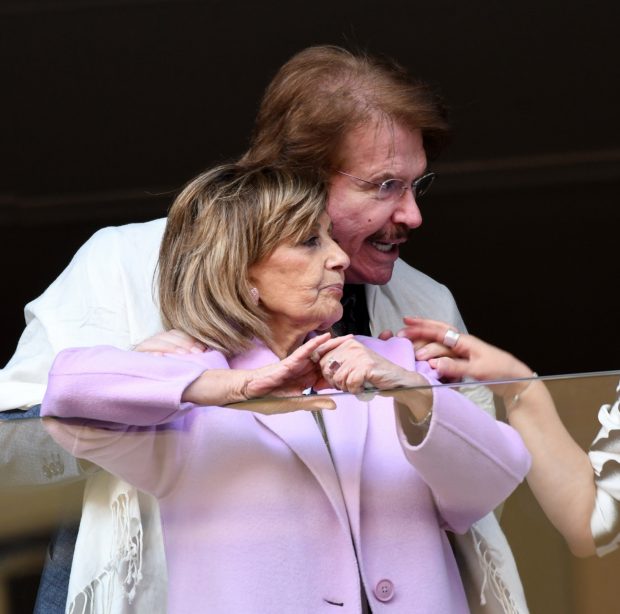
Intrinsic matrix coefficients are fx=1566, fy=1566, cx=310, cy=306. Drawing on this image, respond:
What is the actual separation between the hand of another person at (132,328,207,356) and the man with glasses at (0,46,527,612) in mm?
266

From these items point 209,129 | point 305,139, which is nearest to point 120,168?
point 209,129

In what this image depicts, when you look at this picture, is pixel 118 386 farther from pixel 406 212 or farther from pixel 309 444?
pixel 406 212

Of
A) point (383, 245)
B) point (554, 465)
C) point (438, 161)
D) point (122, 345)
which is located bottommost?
point (554, 465)

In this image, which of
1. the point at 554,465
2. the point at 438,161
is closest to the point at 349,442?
the point at 554,465

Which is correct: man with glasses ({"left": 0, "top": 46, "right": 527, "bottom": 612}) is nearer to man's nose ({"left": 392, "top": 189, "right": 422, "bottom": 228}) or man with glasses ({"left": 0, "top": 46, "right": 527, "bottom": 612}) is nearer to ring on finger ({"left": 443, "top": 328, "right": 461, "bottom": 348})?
man's nose ({"left": 392, "top": 189, "right": 422, "bottom": 228})

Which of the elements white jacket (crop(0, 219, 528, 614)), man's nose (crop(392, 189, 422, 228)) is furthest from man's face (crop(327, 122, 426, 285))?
white jacket (crop(0, 219, 528, 614))

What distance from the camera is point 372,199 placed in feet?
8.53

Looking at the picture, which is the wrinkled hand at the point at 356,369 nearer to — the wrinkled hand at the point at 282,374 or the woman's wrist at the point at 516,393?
the wrinkled hand at the point at 282,374

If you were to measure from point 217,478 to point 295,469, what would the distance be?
0.33ft

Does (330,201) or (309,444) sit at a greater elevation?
(330,201)

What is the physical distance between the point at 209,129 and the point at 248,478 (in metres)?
2.85

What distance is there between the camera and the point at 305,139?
2.61 metres

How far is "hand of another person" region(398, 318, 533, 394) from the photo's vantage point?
2.24 m

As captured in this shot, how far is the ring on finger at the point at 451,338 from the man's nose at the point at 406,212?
1.12ft
